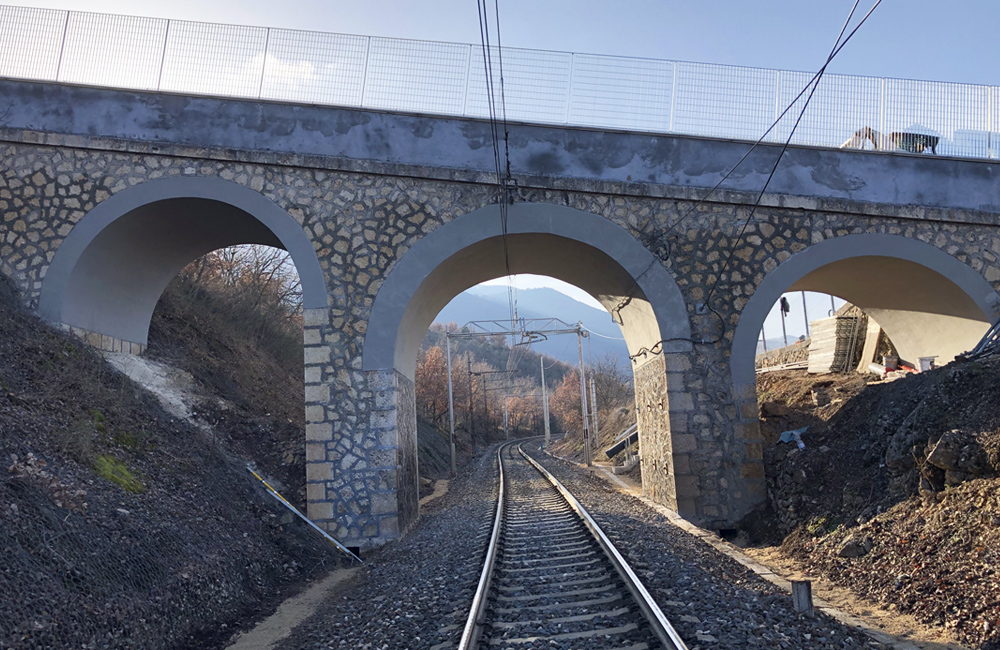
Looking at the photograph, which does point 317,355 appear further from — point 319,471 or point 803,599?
point 803,599

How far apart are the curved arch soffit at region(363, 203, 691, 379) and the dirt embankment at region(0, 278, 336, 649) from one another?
2707 mm

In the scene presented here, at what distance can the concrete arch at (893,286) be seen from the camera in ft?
35.4

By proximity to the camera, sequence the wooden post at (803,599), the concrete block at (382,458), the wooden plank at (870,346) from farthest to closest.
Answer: the wooden plank at (870,346)
the concrete block at (382,458)
the wooden post at (803,599)

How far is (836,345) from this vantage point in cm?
1511

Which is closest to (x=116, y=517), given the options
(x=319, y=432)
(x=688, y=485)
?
(x=319, y=432)

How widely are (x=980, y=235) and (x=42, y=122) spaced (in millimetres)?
15195

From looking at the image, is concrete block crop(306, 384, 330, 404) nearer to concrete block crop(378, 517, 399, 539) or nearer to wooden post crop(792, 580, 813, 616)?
concrete block crop(378, 517, 399, 539)

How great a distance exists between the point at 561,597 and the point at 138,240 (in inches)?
355

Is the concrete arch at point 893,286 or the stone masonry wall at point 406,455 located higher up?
the concrete arch at point 893,286

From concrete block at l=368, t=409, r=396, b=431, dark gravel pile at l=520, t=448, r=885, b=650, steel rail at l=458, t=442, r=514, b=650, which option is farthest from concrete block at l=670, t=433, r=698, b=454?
concrete block at l=368, t=409, r=396, b=431

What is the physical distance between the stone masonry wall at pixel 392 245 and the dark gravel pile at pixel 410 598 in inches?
42.2

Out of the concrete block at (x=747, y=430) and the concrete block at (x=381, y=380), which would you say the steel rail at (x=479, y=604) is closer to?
the concrete block at (x=381, y=380)

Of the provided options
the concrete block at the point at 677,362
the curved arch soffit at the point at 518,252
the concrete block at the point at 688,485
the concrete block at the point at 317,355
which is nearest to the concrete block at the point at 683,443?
the concrete block at the point at 688,485

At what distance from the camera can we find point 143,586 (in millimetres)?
5668
